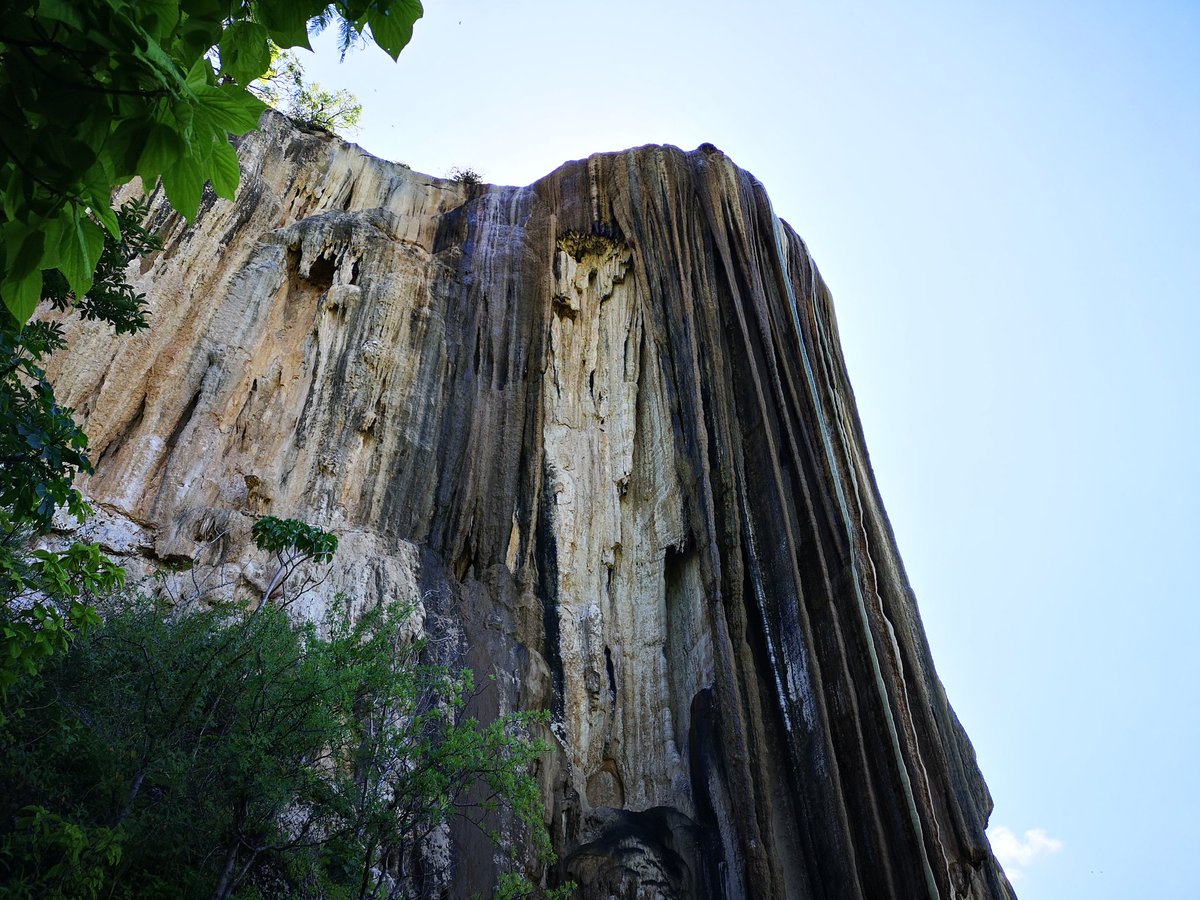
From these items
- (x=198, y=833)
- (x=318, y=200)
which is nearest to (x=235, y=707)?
(x=198, y=833)

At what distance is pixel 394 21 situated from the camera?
7.76 ft

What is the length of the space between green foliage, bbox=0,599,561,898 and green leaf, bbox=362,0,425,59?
5.25 m

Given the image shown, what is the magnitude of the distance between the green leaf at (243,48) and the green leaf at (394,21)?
266 millimetres

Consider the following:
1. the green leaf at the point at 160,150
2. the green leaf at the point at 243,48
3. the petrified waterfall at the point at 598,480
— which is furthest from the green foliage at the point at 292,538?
the green leaf at the point at 160,150

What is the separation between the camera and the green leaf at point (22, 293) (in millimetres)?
2037

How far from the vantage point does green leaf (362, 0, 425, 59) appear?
92.7 inches

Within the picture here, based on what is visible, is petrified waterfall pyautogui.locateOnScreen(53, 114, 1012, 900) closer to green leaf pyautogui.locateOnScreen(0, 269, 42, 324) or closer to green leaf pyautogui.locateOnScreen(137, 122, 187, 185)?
green leaf pyautogui.locateOnScreen(0, 269, 42, 324)

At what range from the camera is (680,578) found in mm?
15094

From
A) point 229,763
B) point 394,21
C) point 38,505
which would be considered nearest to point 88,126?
point 394,21

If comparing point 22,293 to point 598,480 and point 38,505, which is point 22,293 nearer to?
point 38,505

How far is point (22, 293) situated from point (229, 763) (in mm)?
6018

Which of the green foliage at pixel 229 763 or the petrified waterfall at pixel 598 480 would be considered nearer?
the green foliage at pixel 229 763

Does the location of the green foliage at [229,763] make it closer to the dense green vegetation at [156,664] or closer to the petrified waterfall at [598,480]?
the dense green vegetation at [156,664]

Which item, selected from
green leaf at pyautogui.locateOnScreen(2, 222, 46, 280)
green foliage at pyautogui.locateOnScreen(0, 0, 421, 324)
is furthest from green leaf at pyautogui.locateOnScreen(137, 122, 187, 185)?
green leaf at pyautogui.locateOnScreen(2, 222, 46, 280)
